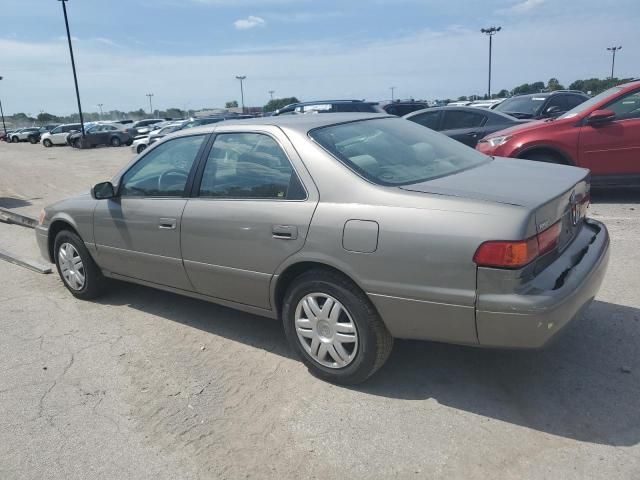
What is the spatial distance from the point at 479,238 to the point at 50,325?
3636 millimetres

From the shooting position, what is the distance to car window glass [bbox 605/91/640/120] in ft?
23.2

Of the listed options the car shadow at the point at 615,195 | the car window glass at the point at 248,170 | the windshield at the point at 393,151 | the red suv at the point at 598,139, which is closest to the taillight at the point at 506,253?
the windshield at the point at 393,151

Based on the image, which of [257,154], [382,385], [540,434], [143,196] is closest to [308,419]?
[382,385]

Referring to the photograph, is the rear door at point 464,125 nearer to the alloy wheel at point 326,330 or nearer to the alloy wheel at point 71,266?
the alloy wheel at point 71,266

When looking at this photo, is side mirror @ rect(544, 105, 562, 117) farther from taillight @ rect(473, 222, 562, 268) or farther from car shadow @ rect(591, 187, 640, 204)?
taillight @ rect(473, 222, 562, 268)

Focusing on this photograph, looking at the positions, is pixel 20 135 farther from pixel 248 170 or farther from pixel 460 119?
pixel 248 170

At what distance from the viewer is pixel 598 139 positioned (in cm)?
716

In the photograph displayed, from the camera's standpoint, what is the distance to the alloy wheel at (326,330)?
315 cm

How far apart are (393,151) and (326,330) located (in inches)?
48.3

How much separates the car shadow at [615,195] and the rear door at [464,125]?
2.45 m

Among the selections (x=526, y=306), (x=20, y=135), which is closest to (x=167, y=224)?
(x=526, y=306)

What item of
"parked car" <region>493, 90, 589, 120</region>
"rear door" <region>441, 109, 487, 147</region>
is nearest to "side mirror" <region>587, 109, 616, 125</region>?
"rear door" <region>441, 109, 487, 147</region>

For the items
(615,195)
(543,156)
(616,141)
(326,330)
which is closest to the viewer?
(326,330)

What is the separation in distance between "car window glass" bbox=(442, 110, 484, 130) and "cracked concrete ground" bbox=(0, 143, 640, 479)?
623 cm
